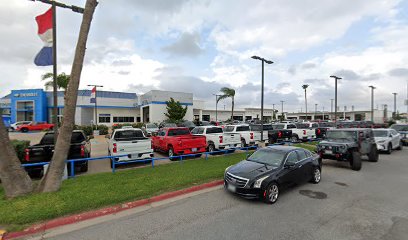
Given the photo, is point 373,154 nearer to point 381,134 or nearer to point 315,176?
point 381,134

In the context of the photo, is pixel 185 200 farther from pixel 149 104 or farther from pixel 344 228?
pixel 149 104

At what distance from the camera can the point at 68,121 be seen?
5.95m

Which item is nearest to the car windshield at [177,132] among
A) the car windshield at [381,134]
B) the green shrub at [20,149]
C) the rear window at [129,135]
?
the rear window at [129,135]

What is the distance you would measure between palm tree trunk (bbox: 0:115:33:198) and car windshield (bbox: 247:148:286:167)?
666cm

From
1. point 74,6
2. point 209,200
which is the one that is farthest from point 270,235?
point 74,6

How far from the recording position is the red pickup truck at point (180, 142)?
444 inches

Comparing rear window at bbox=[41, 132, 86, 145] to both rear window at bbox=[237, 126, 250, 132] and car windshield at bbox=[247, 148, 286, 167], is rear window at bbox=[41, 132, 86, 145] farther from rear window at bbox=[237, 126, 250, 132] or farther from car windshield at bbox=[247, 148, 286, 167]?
rear window at bbox=[237, 126, 250, 132]

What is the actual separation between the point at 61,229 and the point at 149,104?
38.6 metres

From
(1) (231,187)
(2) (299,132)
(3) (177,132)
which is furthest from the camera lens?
(2) (299,132)

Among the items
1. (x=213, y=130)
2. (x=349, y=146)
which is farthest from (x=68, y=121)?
(x=349, y=146)

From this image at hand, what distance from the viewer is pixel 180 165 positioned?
9.45 metres

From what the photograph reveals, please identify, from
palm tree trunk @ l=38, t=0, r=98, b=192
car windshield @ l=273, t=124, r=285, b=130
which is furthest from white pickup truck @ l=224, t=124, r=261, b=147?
palm tree trunk @ l=38, t=0, r=98, b=192

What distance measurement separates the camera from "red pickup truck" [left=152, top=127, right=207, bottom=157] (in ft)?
37.0

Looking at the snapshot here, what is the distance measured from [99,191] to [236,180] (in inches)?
155
